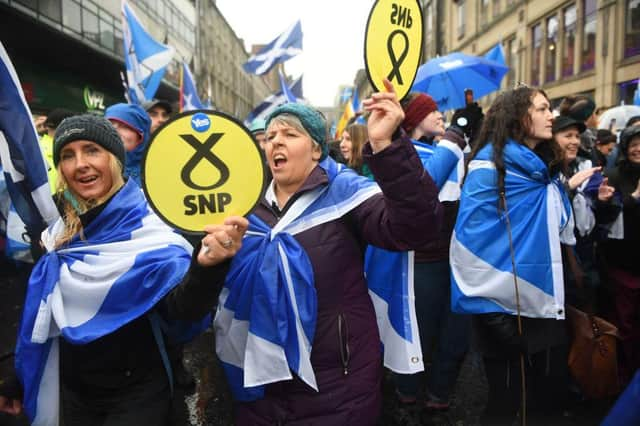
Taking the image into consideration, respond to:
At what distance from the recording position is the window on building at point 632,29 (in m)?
13.8

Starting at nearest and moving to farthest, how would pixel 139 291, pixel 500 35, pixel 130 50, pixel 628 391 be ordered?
pixel 628 391 → pixel 139 291 → pixel 130 50 → pixel 500 35

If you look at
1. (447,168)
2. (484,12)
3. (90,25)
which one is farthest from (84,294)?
(484,12)

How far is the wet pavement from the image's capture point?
10.4 feet

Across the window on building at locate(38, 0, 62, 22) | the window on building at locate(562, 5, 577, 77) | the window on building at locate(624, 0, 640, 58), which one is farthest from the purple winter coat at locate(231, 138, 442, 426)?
the window on building at locate(562, 5, 577, 77)

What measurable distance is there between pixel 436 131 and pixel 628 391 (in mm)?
2068

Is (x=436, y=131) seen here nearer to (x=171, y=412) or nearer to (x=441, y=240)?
(x=441, y=240)

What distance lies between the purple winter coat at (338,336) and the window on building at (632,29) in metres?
16.0

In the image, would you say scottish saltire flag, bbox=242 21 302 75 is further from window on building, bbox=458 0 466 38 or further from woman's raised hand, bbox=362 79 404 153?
window on building, bbox=458 0 466 38

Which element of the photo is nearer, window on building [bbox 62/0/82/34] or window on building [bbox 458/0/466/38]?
window on building [bbox 62/0/82/34]

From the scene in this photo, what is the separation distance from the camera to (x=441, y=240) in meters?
3.06

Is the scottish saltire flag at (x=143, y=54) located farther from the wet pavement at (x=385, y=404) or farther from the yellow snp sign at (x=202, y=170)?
the yellow snp sign at (x=202, y=170)

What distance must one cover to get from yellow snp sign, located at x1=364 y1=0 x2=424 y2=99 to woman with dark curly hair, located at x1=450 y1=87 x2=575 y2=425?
1046 millimetres

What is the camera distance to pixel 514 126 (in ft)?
8.54

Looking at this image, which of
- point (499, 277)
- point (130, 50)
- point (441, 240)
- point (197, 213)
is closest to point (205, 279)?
point (197, 213)
